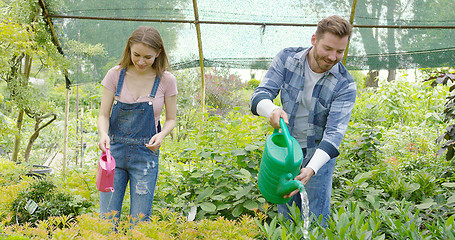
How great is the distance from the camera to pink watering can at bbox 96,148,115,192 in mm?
1704

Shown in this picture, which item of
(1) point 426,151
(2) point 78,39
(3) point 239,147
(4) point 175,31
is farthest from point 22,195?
(1) point 426,151

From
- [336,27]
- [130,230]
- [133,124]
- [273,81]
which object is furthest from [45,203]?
[336,27]

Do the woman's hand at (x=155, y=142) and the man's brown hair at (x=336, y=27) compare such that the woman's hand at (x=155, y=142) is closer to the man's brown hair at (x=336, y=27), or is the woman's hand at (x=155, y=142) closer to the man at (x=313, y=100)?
the man at (x=313, y=100)

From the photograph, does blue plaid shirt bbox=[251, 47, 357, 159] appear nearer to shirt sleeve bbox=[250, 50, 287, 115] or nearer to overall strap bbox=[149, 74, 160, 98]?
shirt sleeve bbox=[250, 50, 287, 115]

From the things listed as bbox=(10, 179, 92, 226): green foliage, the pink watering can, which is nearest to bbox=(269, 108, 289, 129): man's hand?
the pink watering can

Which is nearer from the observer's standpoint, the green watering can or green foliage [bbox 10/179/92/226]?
the green watering can

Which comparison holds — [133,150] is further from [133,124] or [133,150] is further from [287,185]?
[287,185]

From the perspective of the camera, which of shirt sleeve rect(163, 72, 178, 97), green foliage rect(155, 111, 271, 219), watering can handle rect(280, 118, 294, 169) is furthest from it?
green foliage rect(155, 111, 271, 219)

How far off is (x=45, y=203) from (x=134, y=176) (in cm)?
83

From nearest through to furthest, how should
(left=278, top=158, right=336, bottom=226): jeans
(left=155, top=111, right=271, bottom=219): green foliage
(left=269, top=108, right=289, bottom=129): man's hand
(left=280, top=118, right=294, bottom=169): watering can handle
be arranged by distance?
1. (left=280, top=118, right=294, bottom=169): watering can handle
2. (left=269, top=108, right=289, bottom=129): man's hand
3. (left=278, top=158, right=336, bottom=226): jeans
4. (left=155, top=111, right=271, bottom=219): green foliage

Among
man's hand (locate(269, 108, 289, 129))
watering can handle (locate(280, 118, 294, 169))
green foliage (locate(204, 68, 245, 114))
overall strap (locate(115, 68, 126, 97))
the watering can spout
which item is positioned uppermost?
overall strap (locate(115, 68, 126, 97))

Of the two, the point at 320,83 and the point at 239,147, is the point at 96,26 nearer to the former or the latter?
the point at 239,147

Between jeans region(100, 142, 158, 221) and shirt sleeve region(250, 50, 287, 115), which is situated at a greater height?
shirt sleeve region(250, 50, 287, 115)

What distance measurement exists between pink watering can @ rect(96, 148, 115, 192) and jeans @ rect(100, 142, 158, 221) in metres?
0.12
